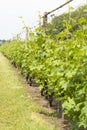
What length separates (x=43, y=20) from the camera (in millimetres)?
10789

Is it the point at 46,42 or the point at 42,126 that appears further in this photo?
the point at 46,42

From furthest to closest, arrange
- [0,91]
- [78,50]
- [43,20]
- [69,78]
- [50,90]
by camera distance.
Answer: [0,91]
[43,20]
[50,90]
[69,78]
[78,50]

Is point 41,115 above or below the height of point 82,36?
below

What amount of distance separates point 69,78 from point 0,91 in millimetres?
6539

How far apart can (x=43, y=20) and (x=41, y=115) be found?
11.7 ft

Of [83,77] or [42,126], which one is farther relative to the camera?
[42,126]

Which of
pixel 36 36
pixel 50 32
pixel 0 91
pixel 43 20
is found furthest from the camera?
pixel 0 91

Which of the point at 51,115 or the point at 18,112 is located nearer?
the point at 51,115

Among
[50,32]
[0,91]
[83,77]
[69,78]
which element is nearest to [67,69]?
[69,78]

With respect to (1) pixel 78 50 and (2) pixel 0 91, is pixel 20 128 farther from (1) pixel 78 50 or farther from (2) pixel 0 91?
(2) pixel 0 91

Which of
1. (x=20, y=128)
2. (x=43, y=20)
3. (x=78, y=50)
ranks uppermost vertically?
(x=43, y=20)

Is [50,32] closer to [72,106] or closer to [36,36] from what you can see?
[36,36]

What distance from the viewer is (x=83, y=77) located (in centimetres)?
498

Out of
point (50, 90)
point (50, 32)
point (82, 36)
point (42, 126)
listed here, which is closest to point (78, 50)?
point (82, 36)
